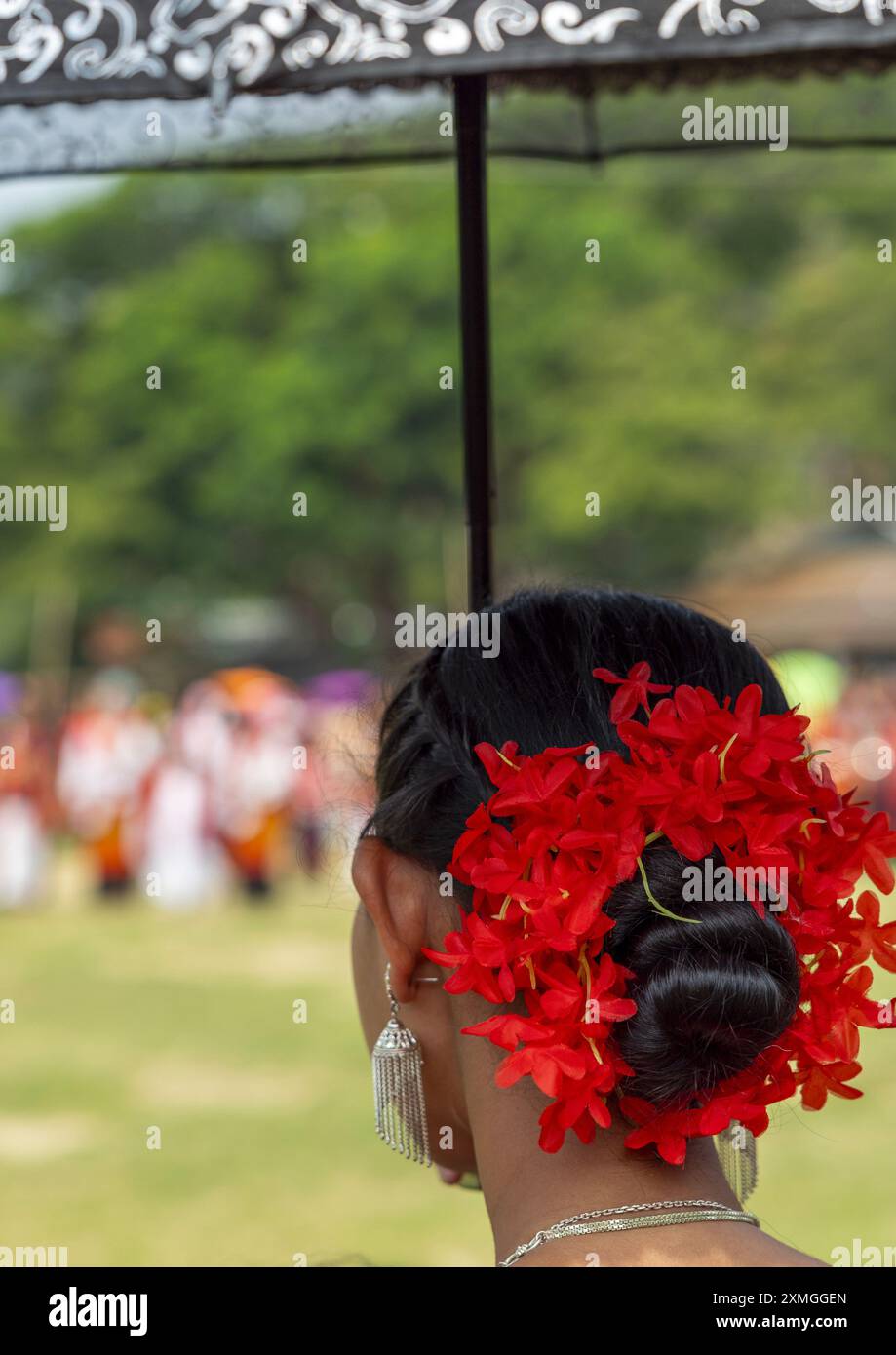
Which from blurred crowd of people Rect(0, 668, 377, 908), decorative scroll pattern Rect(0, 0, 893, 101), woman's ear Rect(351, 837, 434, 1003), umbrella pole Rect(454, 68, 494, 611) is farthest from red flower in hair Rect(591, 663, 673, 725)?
blurred crowd of people Rect(0, 668, 377, 908)

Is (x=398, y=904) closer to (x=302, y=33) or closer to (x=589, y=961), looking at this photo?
(x=589, y=961)

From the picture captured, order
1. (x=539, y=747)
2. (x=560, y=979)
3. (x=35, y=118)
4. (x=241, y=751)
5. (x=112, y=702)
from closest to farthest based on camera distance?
(x=560, y=979) → (x=539, y=747) → (x=35, y=118) → (x=241, y=751) → (x=112, y=702)

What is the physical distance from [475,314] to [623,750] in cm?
108

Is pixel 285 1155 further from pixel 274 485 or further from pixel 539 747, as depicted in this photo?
pixel 274 485

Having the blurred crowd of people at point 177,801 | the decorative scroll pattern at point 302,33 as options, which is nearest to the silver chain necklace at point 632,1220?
the decorative scroll pattern at point 302,33

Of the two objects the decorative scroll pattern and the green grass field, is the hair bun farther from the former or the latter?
the decorative scroll pattern

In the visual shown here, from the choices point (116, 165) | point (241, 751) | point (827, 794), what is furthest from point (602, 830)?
point (241, 751)

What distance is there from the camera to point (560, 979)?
1335 millimetres

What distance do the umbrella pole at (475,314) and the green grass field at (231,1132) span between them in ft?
2.24

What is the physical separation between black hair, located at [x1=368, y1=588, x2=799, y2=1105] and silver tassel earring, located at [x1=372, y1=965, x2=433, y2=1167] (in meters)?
0.19

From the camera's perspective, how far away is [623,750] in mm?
1423

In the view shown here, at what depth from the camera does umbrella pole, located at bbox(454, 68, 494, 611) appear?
7.45 ft

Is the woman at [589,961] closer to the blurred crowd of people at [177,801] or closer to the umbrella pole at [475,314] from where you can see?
the umbrella pole at [475,314]
